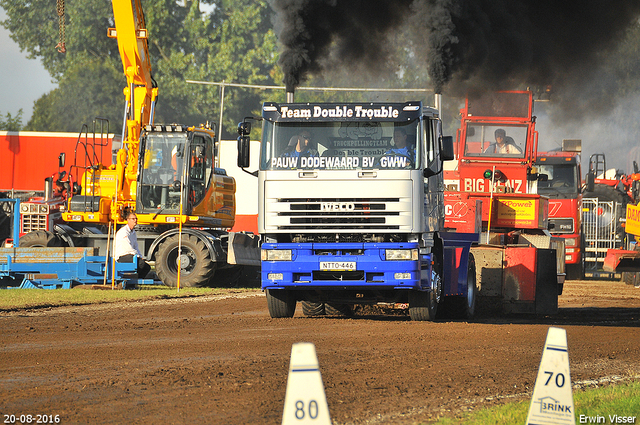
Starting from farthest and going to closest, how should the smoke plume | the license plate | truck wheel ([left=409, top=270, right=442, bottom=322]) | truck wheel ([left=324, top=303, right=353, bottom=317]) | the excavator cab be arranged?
the excavator cab
the smoke plume
truck wheel ([left=324, top=303, right=353, bottom=317])
truck wheel ([left=409, top=270, right=442, bottom=322])
the license plate

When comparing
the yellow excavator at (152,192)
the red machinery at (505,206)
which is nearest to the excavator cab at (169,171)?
the yellow excavator at (152,192)

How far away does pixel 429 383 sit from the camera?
25.7 feet

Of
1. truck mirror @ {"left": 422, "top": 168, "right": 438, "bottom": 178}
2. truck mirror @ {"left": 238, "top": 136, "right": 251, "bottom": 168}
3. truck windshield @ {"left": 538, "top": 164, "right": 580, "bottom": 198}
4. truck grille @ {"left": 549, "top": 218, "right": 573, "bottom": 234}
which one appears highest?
truck windshield @ {"left": 538, "top": 164, "right": 580, "bottom": 198}

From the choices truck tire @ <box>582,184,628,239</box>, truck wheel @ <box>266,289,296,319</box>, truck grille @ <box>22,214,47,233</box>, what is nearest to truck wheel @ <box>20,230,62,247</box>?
truck grille @ <box>22,214,47,233</box>

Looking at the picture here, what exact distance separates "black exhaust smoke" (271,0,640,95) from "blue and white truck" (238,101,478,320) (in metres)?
6.39

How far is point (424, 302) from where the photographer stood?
12.6 meters

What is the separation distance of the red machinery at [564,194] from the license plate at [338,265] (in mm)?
14662

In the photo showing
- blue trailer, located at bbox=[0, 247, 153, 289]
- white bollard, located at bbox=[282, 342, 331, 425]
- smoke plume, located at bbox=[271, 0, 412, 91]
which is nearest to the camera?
white bollard, located at bbox=[282, 342, 331, 425]

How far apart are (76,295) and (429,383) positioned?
10.5 metres

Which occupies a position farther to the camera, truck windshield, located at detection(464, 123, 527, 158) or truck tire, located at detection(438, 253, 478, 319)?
truck windshield, located at detection(464, 123, 527, 158)

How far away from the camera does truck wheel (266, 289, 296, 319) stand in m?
12.8

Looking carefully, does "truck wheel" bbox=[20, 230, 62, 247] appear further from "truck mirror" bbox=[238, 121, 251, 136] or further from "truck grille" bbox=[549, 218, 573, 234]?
"truck grille" bbox=[549, 218, 573, 234]

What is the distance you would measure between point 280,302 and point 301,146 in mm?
2536

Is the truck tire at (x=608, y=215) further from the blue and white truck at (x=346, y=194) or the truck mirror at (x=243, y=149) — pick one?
the truck mirror at (x=243, y=149)
